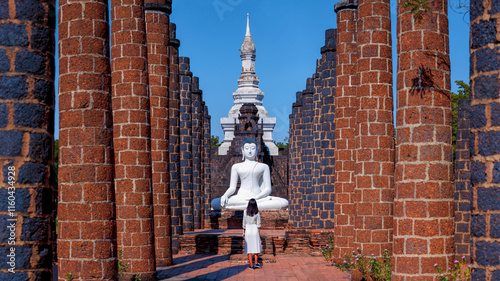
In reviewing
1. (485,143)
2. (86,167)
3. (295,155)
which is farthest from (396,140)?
(295,155)

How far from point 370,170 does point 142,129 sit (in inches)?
154

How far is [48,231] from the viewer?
5000 millimetres

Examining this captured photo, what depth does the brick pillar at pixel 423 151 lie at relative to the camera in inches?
314

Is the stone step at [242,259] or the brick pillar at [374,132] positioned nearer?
the brick pillar at [374,132]

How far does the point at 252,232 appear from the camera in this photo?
14.1 metres

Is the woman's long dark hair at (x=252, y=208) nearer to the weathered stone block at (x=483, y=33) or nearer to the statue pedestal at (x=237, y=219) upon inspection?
the statue pedestal at (x=237, y=219)

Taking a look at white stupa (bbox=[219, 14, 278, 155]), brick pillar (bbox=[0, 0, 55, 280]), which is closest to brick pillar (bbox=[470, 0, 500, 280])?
brick pillar (bbox=[0, 0, 55, 280])

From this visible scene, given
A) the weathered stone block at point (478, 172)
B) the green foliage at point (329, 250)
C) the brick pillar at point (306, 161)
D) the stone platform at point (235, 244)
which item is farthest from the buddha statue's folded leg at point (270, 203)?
the weathered stone block at point (478, 172)

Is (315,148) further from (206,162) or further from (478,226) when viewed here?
(478,226)

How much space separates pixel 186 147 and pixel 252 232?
7.75 metres

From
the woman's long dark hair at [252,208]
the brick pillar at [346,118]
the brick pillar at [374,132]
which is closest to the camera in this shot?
the brick pillar at [374,132]

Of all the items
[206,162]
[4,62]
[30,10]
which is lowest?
[206,162]

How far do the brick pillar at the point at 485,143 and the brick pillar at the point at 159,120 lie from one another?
30.2 feet

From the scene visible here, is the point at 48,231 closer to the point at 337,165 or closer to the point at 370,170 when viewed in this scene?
the point at 370,170
